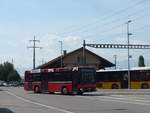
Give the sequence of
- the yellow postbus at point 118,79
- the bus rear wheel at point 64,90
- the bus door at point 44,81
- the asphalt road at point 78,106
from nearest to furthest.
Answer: the asphalt road at point 78,106, the bus rear wheel at point 64,90, the bus door at point 44,81, the yellow postbus at point 118,79

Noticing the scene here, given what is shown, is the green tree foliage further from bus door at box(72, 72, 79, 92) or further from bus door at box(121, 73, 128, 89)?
bus door at box(72, 72, 79, 92)

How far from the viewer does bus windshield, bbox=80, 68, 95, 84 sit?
42209mm

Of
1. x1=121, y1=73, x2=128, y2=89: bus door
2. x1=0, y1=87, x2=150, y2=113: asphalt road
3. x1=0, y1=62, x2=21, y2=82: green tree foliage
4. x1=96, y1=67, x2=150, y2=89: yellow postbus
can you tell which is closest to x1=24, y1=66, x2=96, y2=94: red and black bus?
x1=0, y1=87, x2=150, y2=113: asphalt road

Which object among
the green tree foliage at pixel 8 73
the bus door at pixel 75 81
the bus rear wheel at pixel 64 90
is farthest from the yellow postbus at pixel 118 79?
the green tree foliage at pixel 8 73

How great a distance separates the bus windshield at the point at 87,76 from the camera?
138ft

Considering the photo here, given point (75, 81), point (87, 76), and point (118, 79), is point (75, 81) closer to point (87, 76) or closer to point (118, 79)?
point (87, 76)

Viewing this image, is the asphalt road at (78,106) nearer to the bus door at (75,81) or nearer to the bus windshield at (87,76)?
the bus door at (75,81)

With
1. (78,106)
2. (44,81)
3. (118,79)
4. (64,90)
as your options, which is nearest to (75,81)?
(64,90)

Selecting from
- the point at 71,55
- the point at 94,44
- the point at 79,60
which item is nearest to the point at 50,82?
the point at 94,44

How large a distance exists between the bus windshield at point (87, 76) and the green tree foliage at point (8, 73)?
103224 mm

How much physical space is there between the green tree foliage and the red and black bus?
96.2 metres

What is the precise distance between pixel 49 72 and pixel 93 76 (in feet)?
19.5

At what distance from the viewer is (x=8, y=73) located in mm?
148750

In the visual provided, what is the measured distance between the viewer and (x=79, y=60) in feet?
301
